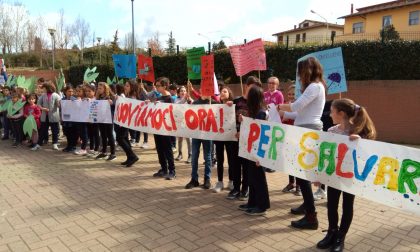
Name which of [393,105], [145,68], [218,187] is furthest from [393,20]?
[218,187]

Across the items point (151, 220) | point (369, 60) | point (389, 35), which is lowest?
point (151, 220)

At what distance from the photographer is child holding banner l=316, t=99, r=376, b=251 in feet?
12.6

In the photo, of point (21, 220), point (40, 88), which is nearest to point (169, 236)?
point (21, 220)

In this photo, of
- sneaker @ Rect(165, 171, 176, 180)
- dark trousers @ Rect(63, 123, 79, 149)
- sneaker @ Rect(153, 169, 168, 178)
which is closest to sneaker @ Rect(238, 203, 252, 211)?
sneaker @ Rect(165, 171, 176, 180)

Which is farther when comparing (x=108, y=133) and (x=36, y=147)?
(x=36, y=147)

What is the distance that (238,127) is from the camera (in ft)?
18.5

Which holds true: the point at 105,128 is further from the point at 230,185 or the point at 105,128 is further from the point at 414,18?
the point at 414,18

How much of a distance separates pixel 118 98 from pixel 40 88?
401cm

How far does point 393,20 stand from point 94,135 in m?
33.7

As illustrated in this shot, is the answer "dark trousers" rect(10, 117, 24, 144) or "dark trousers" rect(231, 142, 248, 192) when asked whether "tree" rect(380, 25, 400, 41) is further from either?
"dark trousers" rect(10, 117, 24, 144)

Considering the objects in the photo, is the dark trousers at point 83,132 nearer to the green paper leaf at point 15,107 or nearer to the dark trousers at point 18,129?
the green paper leaf at point 15,107

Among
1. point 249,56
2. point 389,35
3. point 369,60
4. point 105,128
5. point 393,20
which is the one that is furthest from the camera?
point 393,20

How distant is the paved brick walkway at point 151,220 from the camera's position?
409cm

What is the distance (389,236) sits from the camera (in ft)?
14.3
